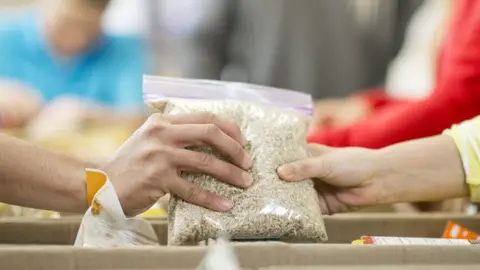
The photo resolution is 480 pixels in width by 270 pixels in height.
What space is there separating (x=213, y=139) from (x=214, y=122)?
0.03 meters

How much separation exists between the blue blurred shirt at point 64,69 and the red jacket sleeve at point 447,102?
106 centimetres

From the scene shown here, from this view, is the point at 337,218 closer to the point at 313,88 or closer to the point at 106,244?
the point at 106,244

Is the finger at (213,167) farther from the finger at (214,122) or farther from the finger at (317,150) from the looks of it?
the finger at (317,150)

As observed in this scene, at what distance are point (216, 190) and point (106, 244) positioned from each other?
0.13 m

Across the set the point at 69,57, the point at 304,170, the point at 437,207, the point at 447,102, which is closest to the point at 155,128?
the point at 304,170

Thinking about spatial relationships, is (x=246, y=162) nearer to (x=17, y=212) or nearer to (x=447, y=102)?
(x=17, y=212)

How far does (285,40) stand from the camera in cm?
285

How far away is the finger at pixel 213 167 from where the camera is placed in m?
0.74

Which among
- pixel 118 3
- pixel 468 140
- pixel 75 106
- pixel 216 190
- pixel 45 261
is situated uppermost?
pixel 118 3

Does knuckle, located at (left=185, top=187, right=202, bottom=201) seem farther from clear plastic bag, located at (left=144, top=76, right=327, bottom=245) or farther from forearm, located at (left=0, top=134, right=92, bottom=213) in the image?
forearm, located at (left=0, top=134, right=92, bottom=213)

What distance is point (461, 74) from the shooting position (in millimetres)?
1227

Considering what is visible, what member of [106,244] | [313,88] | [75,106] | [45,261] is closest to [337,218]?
[106,244]

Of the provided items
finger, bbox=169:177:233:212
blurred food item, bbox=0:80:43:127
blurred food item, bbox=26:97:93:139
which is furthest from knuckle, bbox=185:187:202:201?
blurred food item, bbox=0:80:43:127

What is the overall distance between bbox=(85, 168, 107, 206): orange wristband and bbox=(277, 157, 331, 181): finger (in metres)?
0.20
